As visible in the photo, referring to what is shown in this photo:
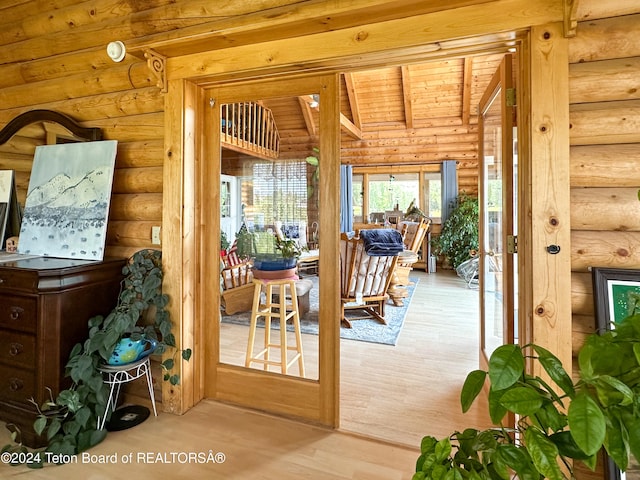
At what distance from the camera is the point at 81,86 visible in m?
2.41

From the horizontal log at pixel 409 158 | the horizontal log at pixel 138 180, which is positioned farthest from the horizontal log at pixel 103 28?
A: the horizontal log at pixel 409 158

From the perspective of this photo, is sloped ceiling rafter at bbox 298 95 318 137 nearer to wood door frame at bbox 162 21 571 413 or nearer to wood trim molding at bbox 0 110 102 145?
wood door frame at bbox 162 21 571 413

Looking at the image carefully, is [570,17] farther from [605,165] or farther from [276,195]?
[276,195]

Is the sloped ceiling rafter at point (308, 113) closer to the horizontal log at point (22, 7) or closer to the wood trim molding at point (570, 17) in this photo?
the wood trim molding at point (570, 17)

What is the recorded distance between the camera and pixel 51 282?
70.9 inches

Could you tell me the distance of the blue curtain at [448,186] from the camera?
7348 mm

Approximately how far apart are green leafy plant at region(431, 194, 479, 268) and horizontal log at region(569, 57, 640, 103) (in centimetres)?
566

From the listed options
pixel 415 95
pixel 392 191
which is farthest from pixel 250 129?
pixel 392 191

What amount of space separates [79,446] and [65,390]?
0.98 ft

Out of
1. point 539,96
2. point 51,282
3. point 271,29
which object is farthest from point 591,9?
point 51,282

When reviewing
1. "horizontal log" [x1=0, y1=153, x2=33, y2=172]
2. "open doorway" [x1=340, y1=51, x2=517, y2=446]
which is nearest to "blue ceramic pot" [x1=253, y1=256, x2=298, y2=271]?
"open doorway" [x1=340, y1=51, x2=517, y2=446]

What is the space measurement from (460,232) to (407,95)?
2.95 metres

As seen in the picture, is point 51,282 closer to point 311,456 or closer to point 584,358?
point 311,456

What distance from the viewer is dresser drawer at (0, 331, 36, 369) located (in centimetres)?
183
